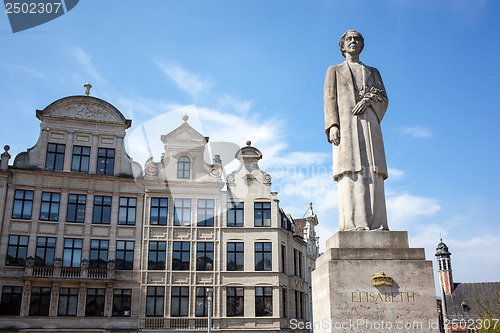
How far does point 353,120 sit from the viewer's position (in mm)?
8180

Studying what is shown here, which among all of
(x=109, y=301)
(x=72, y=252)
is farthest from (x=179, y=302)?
→ (x=72, y=252)

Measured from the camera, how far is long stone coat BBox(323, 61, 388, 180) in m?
7.96

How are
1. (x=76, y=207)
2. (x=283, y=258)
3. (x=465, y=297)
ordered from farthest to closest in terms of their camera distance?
(x=465, y=297) → (x=283, y=258) → (x=76, y=207)

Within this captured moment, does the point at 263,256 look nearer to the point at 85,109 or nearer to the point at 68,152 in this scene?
the point at 68,152

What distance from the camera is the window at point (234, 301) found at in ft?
98.6

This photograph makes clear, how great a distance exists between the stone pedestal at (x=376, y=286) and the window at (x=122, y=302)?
24.3 meters

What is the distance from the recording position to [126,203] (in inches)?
1222

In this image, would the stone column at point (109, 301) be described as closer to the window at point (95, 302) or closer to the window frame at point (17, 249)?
the window at point (95, 302)

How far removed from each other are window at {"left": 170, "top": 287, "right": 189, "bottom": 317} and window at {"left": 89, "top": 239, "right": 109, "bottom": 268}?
183 inches

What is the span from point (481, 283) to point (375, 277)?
8104 centimetres

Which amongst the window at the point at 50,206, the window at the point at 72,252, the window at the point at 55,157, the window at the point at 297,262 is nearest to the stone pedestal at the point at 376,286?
the window at the point at 72,252

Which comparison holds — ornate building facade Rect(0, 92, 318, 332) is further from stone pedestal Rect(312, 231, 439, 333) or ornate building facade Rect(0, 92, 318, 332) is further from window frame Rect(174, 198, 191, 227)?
stone pedestal Rect(312, 231, 439, 333)

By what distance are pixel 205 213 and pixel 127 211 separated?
5074 millimetres

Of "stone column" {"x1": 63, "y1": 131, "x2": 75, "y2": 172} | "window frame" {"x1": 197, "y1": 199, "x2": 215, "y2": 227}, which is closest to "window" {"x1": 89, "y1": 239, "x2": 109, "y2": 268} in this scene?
"stone column" {"x1": 63, "y1": 131, "x2": 75, "y2": 172}
